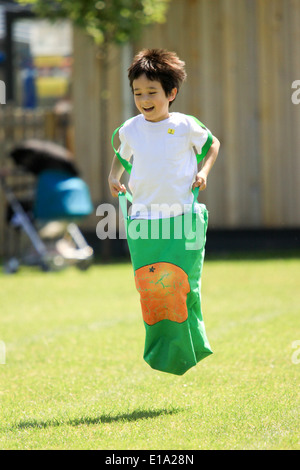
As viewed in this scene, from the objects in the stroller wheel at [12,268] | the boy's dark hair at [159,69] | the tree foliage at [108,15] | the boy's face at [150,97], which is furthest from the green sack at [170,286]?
the tree foliage at [108,15]

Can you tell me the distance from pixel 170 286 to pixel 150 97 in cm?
97

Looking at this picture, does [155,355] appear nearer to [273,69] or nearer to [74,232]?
[74,232]

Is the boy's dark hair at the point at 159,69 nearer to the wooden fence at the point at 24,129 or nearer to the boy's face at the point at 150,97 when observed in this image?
the boy's face at the point at 150,97

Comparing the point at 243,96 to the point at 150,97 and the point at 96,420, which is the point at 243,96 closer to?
the point at 150,97

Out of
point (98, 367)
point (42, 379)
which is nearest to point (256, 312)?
point (98, 367)

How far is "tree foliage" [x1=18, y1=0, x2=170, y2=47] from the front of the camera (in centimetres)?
1095

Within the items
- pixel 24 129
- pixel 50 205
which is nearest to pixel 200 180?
pixel 50 205

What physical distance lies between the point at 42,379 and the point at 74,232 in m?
5.97

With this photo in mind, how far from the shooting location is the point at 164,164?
4.33 m

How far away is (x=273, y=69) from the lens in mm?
12586

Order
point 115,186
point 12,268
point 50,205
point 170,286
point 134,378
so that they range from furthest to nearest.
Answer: point 12,268 → point 50,205 → point 134,378 → point 115,186 → point 170,286

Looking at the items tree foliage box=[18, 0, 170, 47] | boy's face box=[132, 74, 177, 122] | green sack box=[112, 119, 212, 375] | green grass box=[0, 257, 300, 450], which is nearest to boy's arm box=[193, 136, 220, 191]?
green sack box=[112, 119, 212, 375]

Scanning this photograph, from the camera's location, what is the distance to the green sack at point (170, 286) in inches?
169

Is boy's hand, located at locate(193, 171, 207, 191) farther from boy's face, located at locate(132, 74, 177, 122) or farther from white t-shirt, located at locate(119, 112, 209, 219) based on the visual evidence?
boy's face, located at locate(132, 74, 177, 122)
